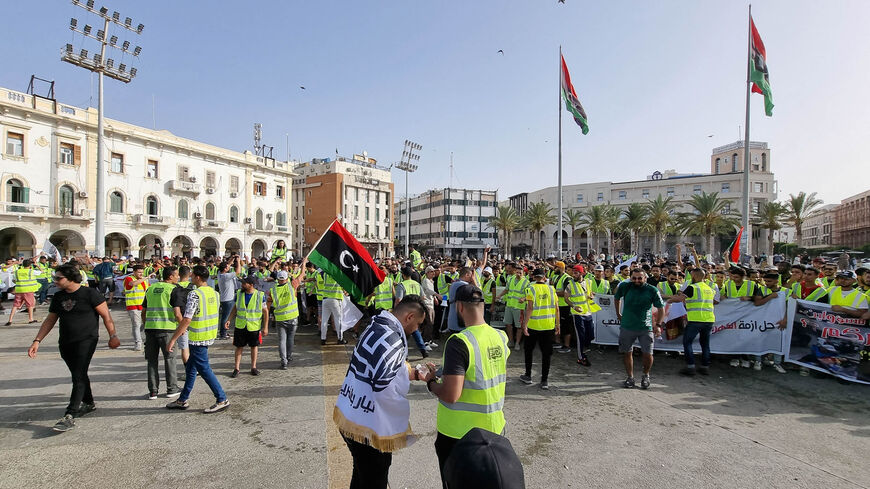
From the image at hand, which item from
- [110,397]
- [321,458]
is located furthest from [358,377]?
[110,397]

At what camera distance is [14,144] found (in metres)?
29.5

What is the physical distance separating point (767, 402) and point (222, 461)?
22.8 feet

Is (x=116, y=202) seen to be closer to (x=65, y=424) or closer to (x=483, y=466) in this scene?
(x=65, y=424)

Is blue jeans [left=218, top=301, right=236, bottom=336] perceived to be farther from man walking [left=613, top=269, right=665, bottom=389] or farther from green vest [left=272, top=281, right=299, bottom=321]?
man walking [left=613, top=269, right=665, bottom=389]

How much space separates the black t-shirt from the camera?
483 cm

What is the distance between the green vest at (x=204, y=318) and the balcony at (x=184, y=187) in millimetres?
39638

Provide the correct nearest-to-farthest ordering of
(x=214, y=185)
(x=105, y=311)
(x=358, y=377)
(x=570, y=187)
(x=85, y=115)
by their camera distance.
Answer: (x=358, y=377)
(x=105, y=311)
(x=85, y=115)
(x=214, y=185)
(x=570, y=187)

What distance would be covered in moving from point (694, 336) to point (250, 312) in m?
7.53

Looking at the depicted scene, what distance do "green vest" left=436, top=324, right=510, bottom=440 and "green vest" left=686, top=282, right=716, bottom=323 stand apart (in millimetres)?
5841

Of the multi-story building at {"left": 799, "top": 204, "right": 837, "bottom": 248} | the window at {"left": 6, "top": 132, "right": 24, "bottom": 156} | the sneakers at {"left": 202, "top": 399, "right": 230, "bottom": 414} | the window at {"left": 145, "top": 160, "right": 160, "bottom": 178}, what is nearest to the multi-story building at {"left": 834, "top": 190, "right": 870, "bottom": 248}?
the multi-story building at {"left": 799, "top": 204, "right": 837, "bottom": 248}

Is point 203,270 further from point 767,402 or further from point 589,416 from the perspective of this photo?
point 767,402

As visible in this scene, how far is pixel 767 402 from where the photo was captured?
5711mm

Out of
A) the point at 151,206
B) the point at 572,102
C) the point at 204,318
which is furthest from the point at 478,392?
the point at 151,206

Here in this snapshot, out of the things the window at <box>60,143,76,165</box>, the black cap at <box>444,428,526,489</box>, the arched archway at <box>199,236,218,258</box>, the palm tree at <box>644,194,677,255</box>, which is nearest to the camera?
the black cap at <box>444,428,526,489</box>
